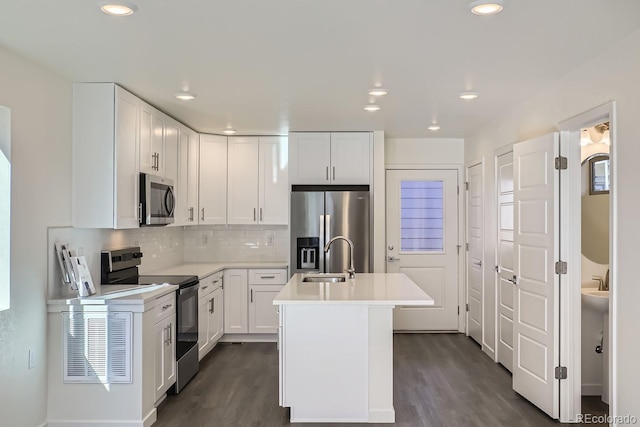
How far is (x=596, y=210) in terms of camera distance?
4.04 m

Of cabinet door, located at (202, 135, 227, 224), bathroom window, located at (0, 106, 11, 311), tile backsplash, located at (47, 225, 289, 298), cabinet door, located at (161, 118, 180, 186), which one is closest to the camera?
bathroom window, located at (0, 106, 11, 311)

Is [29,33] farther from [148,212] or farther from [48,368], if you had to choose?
[48,368]

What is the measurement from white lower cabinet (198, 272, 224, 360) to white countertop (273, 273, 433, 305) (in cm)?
112

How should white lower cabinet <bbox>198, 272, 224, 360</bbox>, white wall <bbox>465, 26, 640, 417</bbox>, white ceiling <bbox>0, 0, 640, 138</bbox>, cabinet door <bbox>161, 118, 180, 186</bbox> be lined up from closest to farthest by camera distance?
white ceiling <bbox>0, 0, 640, 138</bbox>
white wall <bbox>465, 26, 640, 417</bbox>
cabinet door <bbox>161, 118, 180, 186</bbox>
white lower cabinet <bbox>198, 272, 224, 360</bbox>

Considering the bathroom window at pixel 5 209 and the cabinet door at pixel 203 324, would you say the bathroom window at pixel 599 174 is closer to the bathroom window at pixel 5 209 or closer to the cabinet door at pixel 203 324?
the cabinet door at pixel 203 324

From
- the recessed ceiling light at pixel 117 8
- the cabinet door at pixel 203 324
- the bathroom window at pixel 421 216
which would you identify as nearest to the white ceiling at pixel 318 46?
the recessed ceiling light at pixel 117 8

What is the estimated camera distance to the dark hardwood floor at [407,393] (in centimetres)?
347

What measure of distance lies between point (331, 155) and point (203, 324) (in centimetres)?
228

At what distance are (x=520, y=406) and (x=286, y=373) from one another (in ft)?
5.99

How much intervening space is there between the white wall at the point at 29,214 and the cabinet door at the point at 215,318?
2.00m

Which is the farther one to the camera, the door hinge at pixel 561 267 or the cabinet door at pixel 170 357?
the cabinet door at pixel 170 357

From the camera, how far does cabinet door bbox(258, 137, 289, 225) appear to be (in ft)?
18.9

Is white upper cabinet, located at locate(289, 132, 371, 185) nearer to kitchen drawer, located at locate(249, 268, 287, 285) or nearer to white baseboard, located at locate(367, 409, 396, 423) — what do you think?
kitchen drawer, located at locate(249, 268, 287, 285)

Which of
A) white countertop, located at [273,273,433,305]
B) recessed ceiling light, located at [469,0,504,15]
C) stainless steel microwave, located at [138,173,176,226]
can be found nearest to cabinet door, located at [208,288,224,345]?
stainless steel microwave, located at [138,173,176,226]
